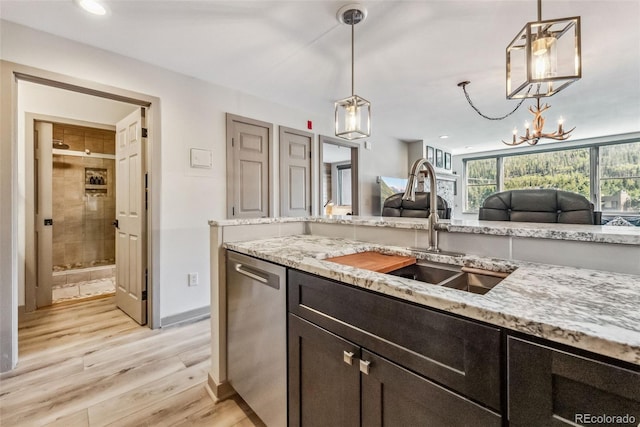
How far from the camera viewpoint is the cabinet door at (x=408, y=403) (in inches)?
25.8

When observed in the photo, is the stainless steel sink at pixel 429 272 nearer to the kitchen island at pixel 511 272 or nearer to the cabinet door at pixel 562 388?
the kitchen island at pixel 511 272

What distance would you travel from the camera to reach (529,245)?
1113 millimetres

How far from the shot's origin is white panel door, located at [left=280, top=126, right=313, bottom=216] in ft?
11.7

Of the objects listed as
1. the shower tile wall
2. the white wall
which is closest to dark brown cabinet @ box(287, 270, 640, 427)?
the white wall

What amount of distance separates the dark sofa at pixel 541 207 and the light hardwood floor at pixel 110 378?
7.80ft

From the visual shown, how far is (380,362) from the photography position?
0.83m

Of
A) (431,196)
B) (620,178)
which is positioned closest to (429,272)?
(431,196)

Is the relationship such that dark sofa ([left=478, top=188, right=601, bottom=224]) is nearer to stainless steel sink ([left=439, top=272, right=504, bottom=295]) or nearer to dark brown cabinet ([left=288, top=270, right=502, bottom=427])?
stainless steel sink ([left=439, top=272, right=504, bottom=295])

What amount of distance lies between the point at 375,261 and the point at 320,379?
544mm

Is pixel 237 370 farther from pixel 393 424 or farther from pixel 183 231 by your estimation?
pixel 183 231

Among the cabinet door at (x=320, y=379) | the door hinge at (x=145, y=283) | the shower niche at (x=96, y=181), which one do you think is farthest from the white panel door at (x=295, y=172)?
the shower niche at (x=96, y=181)

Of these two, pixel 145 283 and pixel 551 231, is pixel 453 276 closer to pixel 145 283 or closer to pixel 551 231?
pixel 551 231

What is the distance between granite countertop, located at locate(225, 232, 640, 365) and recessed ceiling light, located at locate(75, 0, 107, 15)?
2.07m

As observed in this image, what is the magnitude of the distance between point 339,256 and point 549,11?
217 centimetres
